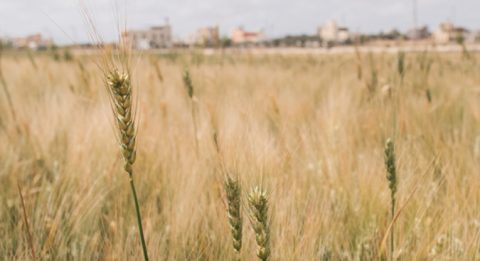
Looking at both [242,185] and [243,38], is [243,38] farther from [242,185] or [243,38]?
[242,185]

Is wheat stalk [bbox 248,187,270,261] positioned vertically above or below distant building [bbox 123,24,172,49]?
below

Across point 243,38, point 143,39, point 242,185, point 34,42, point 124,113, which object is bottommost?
point 242,185

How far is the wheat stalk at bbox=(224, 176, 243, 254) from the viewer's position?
2.69 feet

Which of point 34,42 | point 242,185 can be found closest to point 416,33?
point 242,185

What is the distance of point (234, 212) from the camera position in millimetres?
829

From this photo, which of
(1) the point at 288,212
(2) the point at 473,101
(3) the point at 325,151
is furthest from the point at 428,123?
(1) the point at 288,212

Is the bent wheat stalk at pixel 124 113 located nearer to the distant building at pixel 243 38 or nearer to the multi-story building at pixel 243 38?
the multi-story building at pixel 243 38

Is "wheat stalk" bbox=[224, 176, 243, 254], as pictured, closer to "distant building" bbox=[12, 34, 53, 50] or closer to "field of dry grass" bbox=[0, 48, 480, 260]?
"field of dry grass" bbox=[0, 48, 480, 260]

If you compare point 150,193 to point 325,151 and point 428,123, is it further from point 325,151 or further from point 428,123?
point 428,123

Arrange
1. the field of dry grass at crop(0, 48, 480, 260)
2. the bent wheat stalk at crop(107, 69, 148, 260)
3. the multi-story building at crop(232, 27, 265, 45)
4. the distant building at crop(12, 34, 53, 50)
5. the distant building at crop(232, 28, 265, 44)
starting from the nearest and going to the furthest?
the bent wheat stalk at crop(107, 69, 148, 260) < the field of dry grass at crop(0, 48, 480, 260) < the distant building at crop(12, 34, 53, 50) < the multi-story building at crop(232, 27, 265, 45) < the distant building at crop(232, 28, 265, 44)

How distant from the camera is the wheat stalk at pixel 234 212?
819mm

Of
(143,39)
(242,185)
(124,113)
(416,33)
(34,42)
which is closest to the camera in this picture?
(124,113)

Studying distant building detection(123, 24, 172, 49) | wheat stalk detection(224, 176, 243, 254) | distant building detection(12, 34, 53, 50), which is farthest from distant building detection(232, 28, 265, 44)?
wheat stalk detection(224, 176, 243, 254)

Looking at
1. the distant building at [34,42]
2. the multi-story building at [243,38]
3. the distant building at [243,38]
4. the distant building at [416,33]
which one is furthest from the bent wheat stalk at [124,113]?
the distant building at [243,38]
